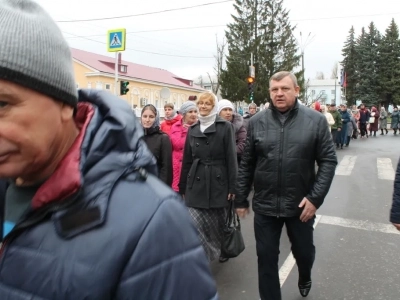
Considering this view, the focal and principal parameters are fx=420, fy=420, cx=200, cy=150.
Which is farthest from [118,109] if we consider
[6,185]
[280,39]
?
[280,39]

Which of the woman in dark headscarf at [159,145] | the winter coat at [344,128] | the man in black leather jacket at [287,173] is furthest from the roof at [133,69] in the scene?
the man in black leather jacket at [287,173]

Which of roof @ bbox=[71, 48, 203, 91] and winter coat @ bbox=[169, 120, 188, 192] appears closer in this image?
winter coat @ bbox=[169, 120, 188, 192]

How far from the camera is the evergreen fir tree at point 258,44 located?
147 ft

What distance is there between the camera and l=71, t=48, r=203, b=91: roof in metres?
48.3

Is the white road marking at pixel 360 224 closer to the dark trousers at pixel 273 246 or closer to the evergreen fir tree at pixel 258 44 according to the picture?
the dark trousers at pixel 273 246

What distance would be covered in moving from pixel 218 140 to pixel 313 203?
1.36m

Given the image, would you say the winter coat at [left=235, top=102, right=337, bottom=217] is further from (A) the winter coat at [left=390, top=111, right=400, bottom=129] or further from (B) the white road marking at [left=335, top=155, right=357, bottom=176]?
(A) the winter coat at [left=390, top=111, right=400, bottom=129]

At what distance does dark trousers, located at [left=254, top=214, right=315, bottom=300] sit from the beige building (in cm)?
3485

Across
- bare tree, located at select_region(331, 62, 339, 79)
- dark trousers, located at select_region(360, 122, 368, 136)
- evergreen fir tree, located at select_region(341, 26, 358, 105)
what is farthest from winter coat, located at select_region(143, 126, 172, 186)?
bare tree, located at select_region(331, 62, 339, 79)

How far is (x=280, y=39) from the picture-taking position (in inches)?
1788

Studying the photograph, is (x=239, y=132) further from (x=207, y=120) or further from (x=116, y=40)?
(x=116, y=40)

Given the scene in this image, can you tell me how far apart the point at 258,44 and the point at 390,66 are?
21121 mm

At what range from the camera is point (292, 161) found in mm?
3393

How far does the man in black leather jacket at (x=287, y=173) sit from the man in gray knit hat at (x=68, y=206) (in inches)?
96.7
